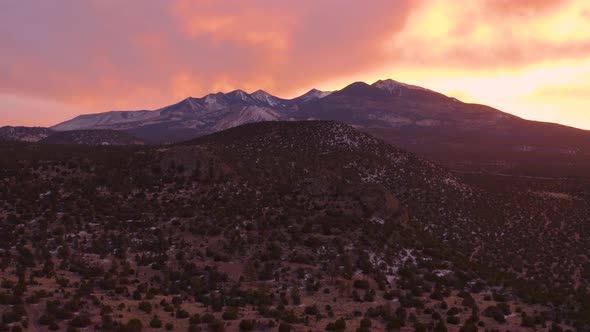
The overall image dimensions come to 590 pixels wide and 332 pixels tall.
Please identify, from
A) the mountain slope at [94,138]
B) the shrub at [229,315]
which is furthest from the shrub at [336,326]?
the mountain slope at [94,138]

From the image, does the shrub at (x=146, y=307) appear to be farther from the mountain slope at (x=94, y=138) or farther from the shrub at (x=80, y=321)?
the mountain slope at (x=94, y=138)

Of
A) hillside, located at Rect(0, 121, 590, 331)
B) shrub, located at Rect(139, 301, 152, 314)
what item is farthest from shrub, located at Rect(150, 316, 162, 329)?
shrub, located at Rect(139, 301, 152, 314)

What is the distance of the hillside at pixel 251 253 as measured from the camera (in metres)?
21.9

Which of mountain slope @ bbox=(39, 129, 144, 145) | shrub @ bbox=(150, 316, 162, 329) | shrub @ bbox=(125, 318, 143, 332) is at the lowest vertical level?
shrub @ bbox=(150, 316, 162, 329)

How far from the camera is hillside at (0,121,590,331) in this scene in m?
21.9

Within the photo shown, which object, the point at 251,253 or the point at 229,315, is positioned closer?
the point at 229,315

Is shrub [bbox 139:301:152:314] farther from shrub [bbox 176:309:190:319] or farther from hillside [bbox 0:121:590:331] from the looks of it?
shrub [bbox 176:309:190:319]

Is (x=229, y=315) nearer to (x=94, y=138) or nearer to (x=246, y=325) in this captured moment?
(x=246, y=325)

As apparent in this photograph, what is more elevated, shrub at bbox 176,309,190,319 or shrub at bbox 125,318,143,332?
shrub at bbox 125,318,143,332

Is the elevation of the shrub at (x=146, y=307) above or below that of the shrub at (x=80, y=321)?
below

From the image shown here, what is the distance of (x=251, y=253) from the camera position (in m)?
31.3

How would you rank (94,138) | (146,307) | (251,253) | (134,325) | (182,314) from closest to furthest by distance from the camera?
(134,325) < (182,314) < (146,307) < (251,253) < (94,138)

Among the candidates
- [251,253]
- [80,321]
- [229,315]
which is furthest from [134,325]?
[251,253]

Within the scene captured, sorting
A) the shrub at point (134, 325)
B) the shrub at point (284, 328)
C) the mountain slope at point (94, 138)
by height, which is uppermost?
the mountain slope at point (94, 138)
